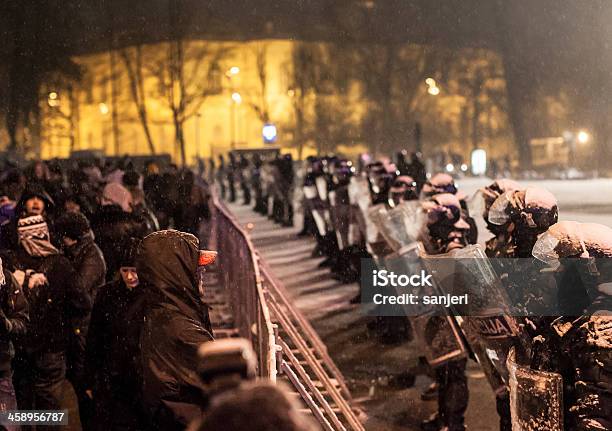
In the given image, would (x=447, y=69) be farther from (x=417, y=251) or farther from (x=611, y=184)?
(x=417, y=251)

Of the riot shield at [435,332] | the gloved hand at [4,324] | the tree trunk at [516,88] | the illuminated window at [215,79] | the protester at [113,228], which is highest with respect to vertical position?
the illuminated window at [215,79]

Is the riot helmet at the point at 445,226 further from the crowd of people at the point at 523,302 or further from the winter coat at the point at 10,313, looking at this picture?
the winter coat at the point at 10,313

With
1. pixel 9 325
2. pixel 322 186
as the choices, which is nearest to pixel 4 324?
pixel 9 325

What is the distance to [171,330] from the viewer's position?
10.4 ft

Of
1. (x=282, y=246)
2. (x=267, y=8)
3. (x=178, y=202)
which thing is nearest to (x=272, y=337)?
(x=178, y=202)

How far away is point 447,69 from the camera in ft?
172

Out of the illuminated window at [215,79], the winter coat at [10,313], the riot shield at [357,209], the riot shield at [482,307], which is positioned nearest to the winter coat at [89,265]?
the winter coat at [10,313]

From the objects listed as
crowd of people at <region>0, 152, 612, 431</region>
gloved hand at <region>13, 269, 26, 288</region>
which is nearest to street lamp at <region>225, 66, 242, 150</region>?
crowd of people at <region>0, 152, 612, 431</region>

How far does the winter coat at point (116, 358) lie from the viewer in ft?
11.5

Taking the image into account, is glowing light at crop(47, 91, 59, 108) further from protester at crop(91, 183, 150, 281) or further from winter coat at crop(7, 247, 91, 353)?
winter coat at crop(7, 247, 91, 353)

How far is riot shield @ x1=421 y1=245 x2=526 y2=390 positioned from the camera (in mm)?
4992

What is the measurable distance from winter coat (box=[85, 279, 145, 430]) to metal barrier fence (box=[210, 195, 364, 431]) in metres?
0.73

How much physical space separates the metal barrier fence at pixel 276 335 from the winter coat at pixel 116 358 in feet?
2.39

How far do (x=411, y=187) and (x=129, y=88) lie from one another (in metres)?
49.2
